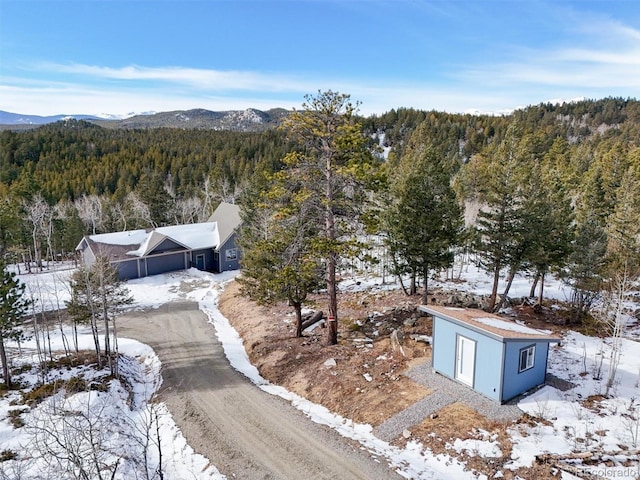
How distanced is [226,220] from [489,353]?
111 feet

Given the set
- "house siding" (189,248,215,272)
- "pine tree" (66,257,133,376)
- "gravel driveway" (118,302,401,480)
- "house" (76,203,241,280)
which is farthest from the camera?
"house siding" (189,248,215,272)

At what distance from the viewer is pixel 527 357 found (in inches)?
547

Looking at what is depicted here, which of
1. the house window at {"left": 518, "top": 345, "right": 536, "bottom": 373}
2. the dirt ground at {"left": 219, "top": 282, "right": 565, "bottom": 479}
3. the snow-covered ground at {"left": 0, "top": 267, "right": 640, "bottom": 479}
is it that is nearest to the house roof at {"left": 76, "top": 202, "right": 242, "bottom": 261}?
the dirt ground at {"left": 219, "top": 282, "right": 565, "bottom": 479}

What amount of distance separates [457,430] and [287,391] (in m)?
6.81

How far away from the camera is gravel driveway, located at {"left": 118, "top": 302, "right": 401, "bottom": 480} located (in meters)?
11.0

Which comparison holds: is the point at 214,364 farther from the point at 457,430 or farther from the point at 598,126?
Result: the point at 598,126

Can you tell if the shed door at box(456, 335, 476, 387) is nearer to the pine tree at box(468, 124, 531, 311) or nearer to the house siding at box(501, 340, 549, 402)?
the house siding at box(501, 340, 549, 402)

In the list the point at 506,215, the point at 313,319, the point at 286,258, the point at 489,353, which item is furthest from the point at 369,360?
the point at 506,215

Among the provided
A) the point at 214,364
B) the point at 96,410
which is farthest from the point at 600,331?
the point at 96,410

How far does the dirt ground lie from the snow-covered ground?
41 centimetres

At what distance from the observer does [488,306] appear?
23281 millimetres

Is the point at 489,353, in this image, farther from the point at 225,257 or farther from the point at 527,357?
the point at 225,257

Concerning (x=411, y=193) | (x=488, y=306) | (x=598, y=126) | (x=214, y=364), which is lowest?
(x=214, y=364)

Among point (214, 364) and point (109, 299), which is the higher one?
point (109, 299)
